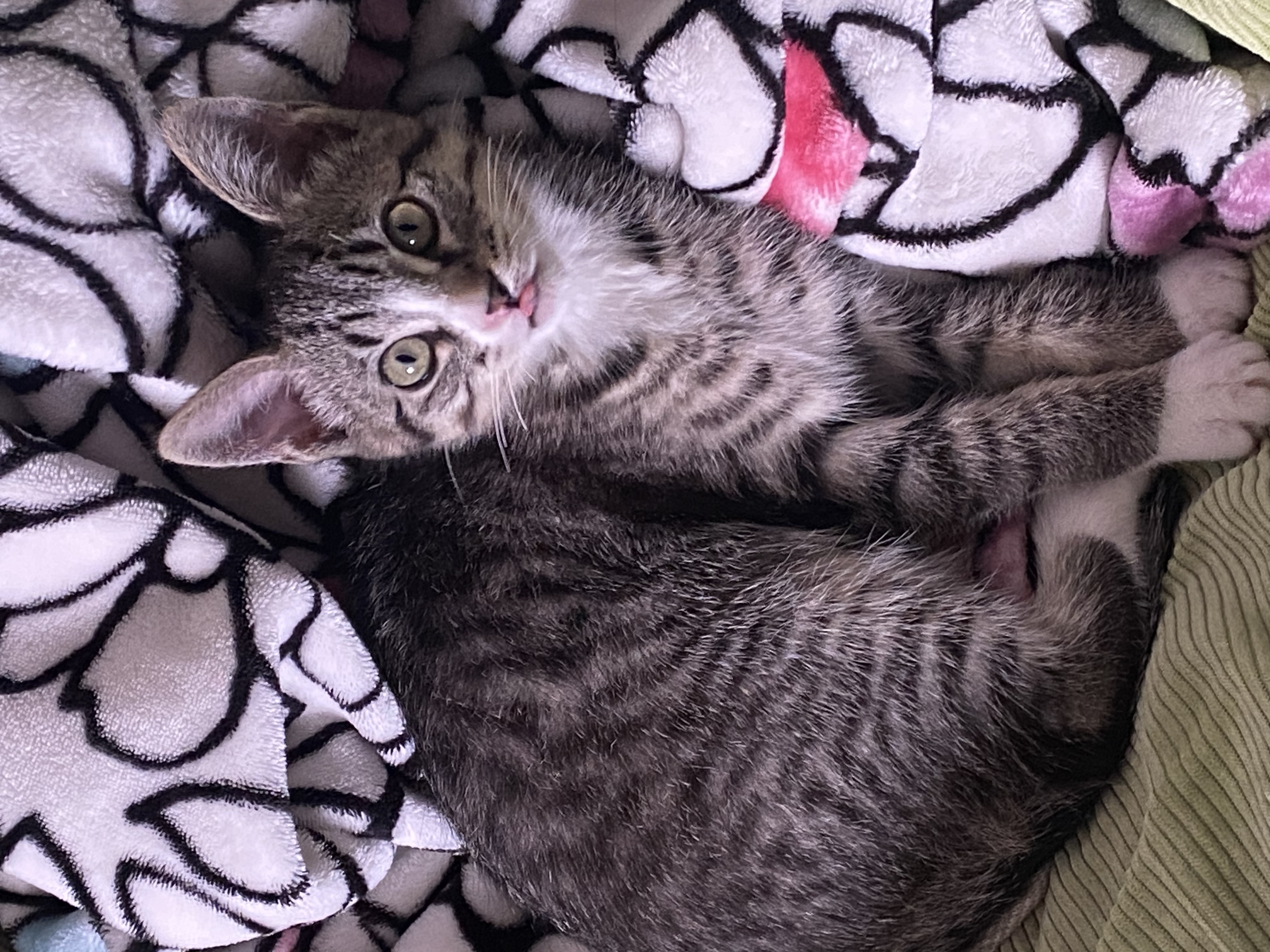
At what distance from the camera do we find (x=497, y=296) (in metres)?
1.20

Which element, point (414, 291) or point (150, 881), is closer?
point (414, 291)

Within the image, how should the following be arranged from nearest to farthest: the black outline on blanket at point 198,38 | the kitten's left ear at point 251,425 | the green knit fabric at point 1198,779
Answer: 1. the green knit fabric at point 1198,779
2. the kitten's left ear at point 251,425
3. the black outline on blanket at point 198,38

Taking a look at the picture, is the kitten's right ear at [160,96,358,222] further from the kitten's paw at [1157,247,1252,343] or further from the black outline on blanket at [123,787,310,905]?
the kitten's paw at [1157,247,1252,343]

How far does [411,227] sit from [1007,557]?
0.92 m

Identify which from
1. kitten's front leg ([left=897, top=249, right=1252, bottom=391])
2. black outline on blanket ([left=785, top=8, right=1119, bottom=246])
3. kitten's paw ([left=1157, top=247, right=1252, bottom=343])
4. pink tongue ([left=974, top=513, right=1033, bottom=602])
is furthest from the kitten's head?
kitten's paw ([left=1157, top=247, right=1252, bottom=343])

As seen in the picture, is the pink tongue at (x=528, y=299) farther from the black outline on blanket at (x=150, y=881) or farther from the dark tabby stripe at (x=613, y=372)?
the black outline on blanket at (x=150, y=881)

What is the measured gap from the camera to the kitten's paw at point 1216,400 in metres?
1.16

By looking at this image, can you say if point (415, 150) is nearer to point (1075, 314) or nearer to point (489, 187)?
point (489, 187)

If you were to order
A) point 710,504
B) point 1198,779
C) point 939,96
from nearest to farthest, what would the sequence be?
point 1198,779 → point 939,96 → point 710,504

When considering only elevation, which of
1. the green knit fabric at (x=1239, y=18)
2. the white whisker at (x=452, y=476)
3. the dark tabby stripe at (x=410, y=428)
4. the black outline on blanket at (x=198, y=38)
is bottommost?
the white whisker at (x=452, y=476)

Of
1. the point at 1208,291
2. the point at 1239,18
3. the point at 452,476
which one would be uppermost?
the point at 1239,18

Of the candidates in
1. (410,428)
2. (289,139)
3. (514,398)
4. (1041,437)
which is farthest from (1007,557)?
(289,139)

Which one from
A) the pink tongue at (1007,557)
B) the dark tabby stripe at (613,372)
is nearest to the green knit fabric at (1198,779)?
the pink tongue at (1007,557)

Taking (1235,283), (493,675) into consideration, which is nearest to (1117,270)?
(1235,283)
